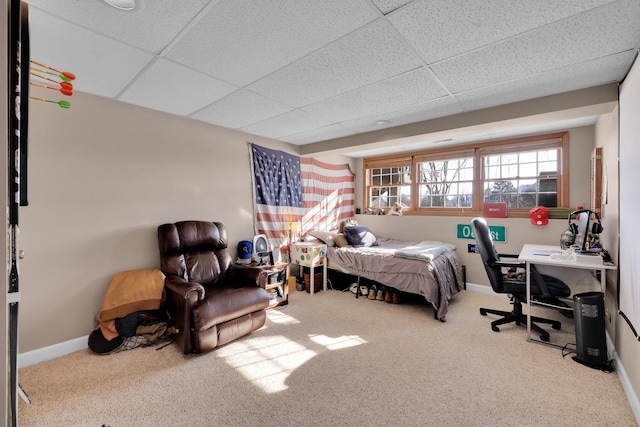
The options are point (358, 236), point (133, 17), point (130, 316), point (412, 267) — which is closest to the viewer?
point (133, 17)

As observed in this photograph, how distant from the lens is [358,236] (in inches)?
172

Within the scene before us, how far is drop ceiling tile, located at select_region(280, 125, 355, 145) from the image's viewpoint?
3.63 m

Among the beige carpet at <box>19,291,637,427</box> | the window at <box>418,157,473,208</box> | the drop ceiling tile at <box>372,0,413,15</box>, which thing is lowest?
the beige carpet at <box>19,291,637,427</box>

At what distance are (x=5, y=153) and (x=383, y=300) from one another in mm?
3710

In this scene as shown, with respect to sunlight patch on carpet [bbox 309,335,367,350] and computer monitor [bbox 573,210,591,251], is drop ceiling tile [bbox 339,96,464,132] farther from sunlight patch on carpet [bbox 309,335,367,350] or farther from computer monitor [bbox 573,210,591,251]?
sunlight patch on carpet [bbox 309,335,367,350]

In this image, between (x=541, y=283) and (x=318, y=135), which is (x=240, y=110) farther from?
(x=541, y=283)

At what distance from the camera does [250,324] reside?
2707mm

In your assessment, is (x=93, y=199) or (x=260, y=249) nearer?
(x=93, y=199)

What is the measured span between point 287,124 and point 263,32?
1775 mm

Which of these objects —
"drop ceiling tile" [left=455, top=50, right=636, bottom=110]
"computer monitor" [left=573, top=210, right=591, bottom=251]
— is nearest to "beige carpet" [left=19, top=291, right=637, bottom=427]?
"computer monitor" [left=573, top=210, right=591, bottom=251]

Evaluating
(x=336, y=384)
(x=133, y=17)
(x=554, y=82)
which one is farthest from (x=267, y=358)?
(x=554, y=82)

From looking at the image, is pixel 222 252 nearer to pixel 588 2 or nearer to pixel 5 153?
pixel 5 153

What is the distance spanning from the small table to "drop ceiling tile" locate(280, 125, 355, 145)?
1.53 meters

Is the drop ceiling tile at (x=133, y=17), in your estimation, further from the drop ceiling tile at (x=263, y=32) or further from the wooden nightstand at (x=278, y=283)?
the wooden nightstand at (x=278, y=283)
